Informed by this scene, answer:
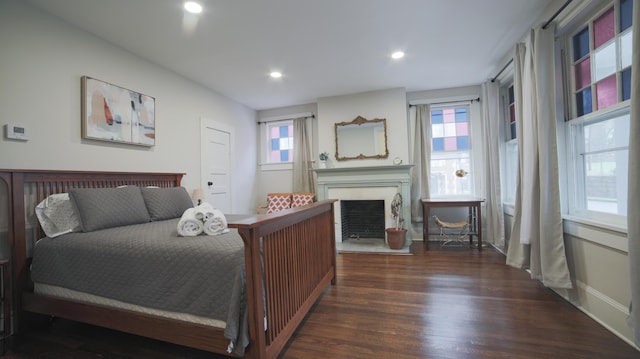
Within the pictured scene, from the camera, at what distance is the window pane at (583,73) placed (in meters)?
2.15

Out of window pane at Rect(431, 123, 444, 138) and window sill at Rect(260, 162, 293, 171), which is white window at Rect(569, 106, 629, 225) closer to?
window pane at Rect(431, 123, 444, 138)

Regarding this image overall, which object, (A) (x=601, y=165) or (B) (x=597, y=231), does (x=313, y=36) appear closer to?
(A) (x=601, y=165)

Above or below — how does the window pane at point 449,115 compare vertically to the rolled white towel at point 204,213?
above

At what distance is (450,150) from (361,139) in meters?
1.51

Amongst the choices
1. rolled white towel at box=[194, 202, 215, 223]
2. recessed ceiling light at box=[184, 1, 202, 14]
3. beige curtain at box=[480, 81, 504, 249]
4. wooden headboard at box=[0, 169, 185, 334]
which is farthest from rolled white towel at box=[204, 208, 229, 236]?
beige curtain at box=[480, 81, 504, 249]

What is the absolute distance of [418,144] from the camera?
4.56 meters

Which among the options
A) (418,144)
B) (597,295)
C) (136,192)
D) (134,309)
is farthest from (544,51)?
(136,192)

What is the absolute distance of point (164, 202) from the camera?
9.02ft

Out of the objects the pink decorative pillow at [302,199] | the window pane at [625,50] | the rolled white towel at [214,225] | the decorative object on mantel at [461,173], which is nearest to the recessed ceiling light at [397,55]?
the window pane at [625,50]

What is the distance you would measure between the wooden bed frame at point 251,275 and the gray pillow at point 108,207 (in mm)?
333

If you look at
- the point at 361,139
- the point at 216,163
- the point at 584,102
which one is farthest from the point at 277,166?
the point at 584,102

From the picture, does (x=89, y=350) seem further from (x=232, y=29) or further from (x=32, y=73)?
(x=232, y=29)

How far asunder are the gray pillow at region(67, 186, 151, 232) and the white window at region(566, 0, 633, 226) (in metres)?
3.72

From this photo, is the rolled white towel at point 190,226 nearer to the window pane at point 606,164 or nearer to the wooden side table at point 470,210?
the window pane at point 606,164
